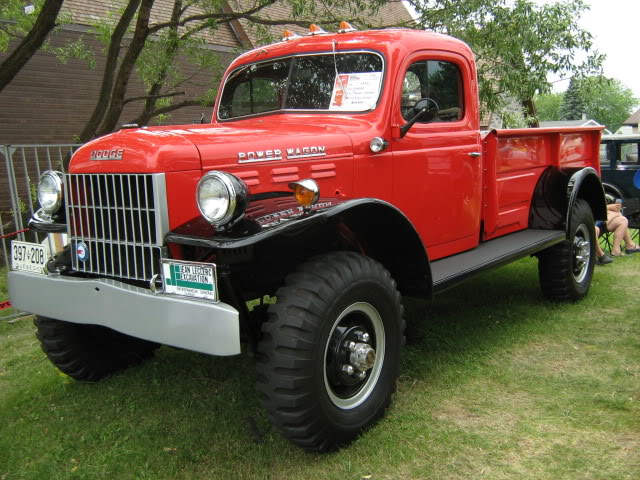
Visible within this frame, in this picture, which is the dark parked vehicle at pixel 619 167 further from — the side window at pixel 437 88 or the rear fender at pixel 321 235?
the rear fender at pixel 321 235

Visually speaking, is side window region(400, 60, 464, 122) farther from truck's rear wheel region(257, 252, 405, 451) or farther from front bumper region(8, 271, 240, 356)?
front bumper region(8, 271, 240, 356)

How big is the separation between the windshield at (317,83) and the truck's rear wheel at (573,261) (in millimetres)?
2405

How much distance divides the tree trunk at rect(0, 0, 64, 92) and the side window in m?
4.35

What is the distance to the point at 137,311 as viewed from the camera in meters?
2.60

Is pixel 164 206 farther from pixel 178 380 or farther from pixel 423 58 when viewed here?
pixel 423 58

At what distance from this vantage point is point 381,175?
3.59 metres

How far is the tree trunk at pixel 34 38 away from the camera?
20.7ft

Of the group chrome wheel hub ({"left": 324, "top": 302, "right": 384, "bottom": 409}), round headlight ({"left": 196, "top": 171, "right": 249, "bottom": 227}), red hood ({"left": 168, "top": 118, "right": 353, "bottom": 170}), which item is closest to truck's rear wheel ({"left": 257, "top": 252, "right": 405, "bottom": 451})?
chrome wheel hub ({"left": 324, "top": 302, "right": 384, "bottom": 409})

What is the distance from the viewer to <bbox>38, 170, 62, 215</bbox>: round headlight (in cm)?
330

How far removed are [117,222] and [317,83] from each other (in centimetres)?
162

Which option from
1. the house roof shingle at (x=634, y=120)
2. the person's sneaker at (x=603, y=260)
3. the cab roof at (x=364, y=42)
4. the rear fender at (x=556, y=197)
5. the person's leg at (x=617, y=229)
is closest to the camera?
the cab roof at (x=364, y=42)

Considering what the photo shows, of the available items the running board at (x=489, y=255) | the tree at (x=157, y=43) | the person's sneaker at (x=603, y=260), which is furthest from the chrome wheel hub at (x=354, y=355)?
the tree at (x=157, y=43)

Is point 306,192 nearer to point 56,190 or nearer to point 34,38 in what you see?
point 56,190

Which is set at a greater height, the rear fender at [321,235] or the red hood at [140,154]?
the red hood at [140,154]
